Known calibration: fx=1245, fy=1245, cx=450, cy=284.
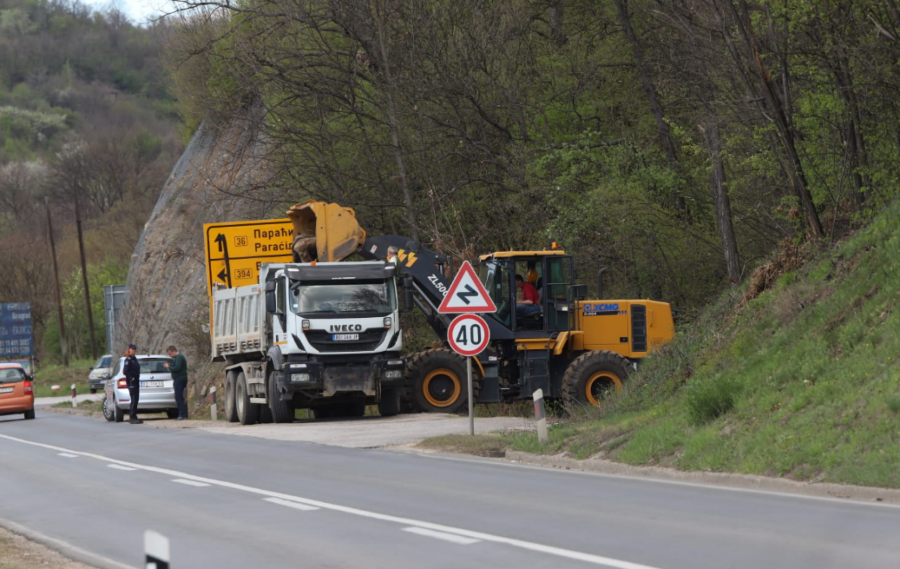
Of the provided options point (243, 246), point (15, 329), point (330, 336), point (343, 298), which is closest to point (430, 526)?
point (330, 336)

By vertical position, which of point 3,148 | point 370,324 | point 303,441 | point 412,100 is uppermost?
point 3,148

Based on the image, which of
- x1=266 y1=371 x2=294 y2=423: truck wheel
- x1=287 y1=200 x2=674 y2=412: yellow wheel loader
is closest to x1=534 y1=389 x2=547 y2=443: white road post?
x1=287 y1=200 x2=674 y2=412: yellow wheel loader

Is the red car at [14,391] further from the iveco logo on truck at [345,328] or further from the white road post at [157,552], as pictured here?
the white road post at [157,552]

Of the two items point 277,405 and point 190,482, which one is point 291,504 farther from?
point 277,405

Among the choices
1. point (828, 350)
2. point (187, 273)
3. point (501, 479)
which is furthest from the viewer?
point (187, 273)

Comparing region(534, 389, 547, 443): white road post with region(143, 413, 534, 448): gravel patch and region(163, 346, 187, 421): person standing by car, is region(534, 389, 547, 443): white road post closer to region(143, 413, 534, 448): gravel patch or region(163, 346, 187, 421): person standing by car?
region(143, 413, 534, 448): gravel patch

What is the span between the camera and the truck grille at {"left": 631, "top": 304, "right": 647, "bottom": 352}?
24312 millimetres

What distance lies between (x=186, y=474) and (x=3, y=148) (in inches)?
5941

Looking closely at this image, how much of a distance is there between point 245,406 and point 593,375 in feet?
27.4

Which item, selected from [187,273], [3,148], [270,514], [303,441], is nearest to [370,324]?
[303,441]

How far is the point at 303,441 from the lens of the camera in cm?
2083

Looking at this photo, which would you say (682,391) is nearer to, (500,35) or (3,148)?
(500,35)

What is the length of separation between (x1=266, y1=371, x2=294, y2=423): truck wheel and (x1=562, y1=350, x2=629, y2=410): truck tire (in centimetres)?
619

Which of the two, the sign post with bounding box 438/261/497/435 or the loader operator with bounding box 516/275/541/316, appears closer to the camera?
the sign post with bounding box 438/261/497/435
